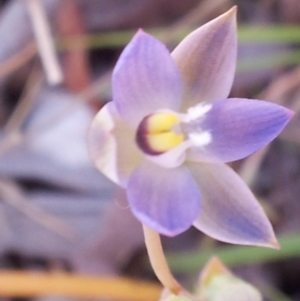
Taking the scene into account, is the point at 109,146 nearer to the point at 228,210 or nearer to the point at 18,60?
the point at 228,210

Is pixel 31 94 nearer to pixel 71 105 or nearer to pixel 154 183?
pixel 71 105

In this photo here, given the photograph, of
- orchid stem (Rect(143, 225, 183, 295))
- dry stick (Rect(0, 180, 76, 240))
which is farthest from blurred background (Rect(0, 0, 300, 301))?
orchid stem (Rect(143, 225, 183, 295))

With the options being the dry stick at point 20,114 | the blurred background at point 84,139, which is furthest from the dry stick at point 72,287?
the dry stick at point 20,114

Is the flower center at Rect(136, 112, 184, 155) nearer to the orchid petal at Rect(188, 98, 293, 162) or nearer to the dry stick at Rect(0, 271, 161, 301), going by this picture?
the orchid petal at Rect(188, 98, 293, 162)

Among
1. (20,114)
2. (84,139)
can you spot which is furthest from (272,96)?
(20,114)

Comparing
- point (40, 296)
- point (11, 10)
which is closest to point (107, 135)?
point (40, 296)

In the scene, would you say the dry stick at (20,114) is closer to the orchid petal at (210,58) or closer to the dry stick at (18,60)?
the dry stick at (18,60)
